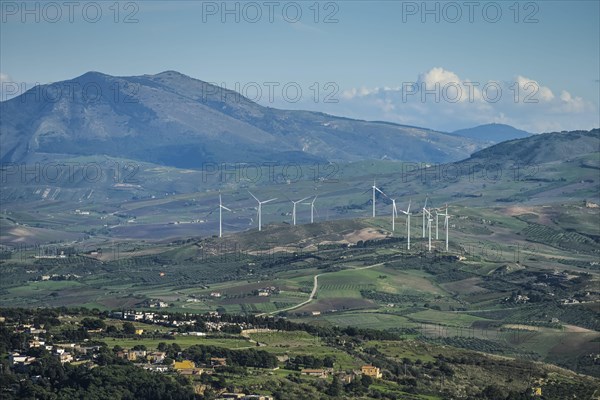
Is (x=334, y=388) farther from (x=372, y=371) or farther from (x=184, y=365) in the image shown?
(x=184, y=365)

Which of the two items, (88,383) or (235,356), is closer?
(88,383)

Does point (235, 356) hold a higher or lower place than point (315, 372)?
higher

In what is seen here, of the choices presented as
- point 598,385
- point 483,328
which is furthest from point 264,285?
point 598,385

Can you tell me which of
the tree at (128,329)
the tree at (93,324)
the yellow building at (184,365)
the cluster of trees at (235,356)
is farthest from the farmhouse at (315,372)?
the tree at (93,324)

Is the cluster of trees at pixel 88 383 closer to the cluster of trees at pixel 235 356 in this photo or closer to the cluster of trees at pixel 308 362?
the cluster of trees at pixel 235 356

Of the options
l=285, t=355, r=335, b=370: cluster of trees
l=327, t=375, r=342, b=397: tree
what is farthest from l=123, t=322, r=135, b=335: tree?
l=327, t=375, r=342, b=397: tree

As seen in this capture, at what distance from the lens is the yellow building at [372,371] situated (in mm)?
100912

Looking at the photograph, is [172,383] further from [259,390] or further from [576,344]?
[576,344]

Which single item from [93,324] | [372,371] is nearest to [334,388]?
[372,371]

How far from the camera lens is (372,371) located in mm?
101625

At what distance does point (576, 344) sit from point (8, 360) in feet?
190

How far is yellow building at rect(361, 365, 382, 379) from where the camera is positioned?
331 feet

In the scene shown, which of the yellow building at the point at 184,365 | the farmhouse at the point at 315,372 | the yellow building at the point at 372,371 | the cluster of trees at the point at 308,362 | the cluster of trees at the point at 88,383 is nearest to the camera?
the cluster of trees at the point at 88,383

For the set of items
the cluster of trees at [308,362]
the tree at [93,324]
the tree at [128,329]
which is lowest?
the cluster of trees at [308,362]
